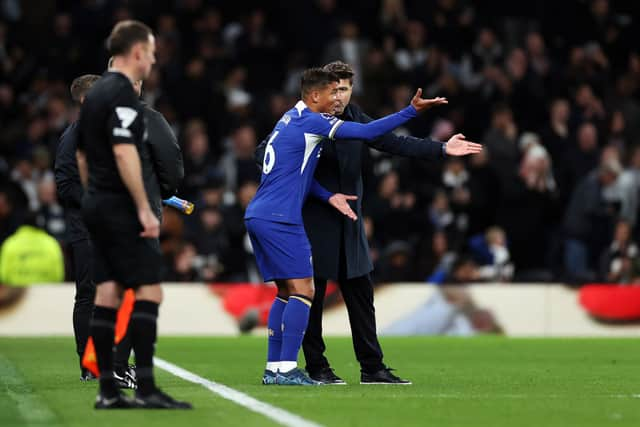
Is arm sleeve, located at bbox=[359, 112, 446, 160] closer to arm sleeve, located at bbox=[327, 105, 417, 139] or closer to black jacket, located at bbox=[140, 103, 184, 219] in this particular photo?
arm sleeve, located at bbox=[327, 105, 417, 139]

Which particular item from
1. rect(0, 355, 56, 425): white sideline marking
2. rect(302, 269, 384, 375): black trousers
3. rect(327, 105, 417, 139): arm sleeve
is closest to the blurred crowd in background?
rect(302, 269, 384, 375): black trousers

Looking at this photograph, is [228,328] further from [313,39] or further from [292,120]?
[292,120]

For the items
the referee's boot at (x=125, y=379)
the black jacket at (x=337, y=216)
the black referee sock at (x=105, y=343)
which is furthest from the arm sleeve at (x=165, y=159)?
the black referee sock at (x=105, y=343)

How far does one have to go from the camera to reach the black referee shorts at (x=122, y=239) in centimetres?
801

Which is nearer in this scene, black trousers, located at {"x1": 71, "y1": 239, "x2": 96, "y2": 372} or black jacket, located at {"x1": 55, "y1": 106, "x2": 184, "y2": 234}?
black jacket, located at {"x1": 55, "y1": 106, "x2": 184, "y2": 234}

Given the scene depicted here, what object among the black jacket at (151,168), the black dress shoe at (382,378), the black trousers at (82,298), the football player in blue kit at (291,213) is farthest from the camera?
the black trousers at (82,298)

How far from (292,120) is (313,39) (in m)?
12.7

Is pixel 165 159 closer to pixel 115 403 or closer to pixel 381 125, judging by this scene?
pixel 381 125

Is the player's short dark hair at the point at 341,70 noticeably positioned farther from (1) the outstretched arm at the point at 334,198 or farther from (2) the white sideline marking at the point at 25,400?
(2) the white sideline marking at the point at 25,400

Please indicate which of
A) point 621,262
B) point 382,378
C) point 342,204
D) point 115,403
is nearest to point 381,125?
point 342,204

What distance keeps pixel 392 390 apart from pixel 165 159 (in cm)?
207

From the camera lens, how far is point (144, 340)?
26.4ft

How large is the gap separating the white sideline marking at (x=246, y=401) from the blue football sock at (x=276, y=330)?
43cm

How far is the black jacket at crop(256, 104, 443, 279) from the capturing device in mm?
10477
